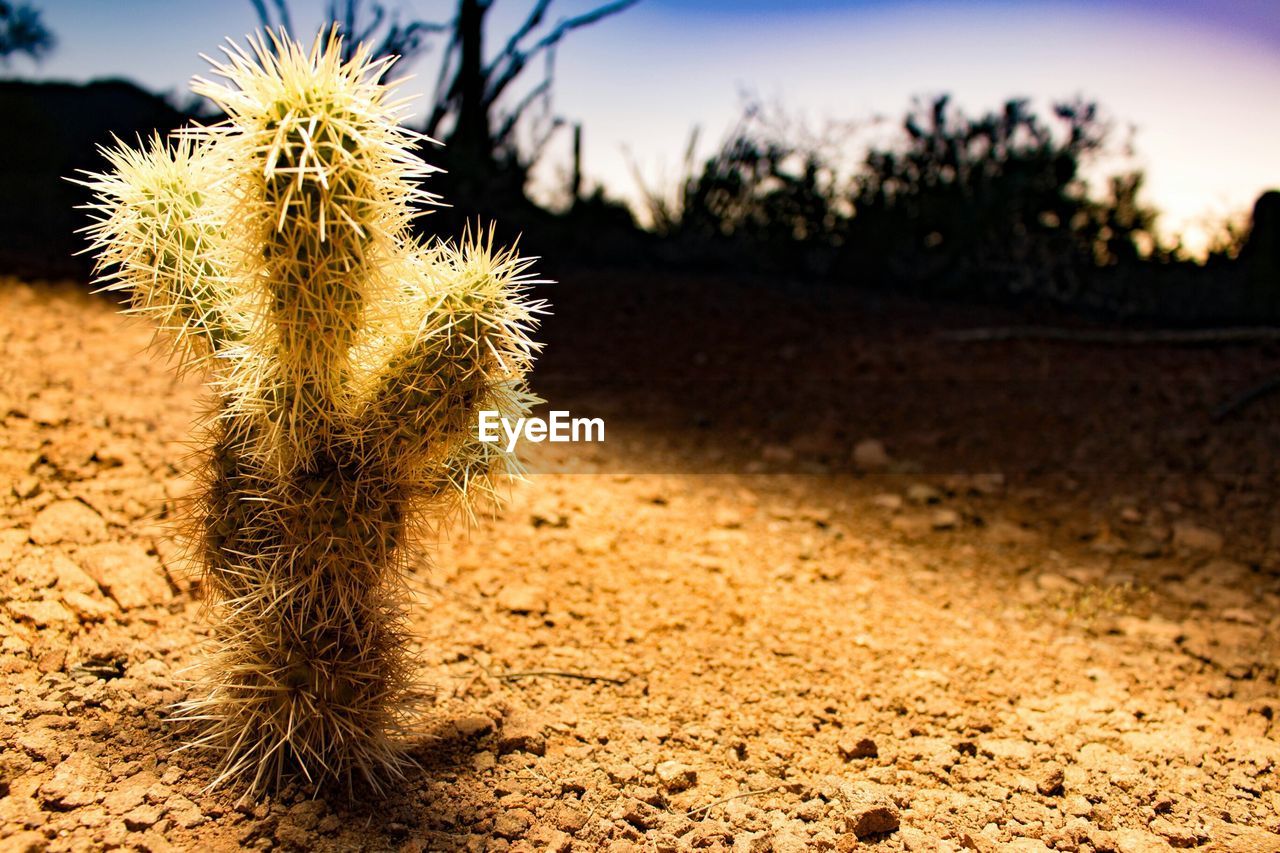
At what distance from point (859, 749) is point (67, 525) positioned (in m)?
2.00

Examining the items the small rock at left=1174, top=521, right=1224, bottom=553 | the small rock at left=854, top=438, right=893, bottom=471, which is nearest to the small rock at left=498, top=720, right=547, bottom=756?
the small rock at left=854, top=438, right=893, bottom=471

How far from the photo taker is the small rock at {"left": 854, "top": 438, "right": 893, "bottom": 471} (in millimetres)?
3791

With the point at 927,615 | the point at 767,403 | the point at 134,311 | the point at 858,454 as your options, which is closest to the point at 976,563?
the point at 927,615

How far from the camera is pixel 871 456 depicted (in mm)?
3854

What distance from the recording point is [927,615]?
275 cm

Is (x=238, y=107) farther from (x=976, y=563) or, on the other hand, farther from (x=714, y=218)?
(x=714, y=218)

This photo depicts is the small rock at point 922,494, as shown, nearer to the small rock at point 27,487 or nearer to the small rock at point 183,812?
the small rock at point 183,812

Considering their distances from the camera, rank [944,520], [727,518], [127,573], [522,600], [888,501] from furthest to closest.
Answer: [888,501], [944,520], [727,518], [522,600], [127,573]

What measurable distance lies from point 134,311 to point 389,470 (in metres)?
0.54

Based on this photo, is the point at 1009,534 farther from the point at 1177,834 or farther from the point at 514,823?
the point at 514,823

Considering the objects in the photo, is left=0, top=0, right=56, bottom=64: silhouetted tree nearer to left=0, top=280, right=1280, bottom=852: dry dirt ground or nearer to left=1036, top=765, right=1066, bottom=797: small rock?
left=0, top=280, right=1280, bottom=852: dry dirt ground

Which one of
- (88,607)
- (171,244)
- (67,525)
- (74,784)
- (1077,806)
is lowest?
(1077,806)

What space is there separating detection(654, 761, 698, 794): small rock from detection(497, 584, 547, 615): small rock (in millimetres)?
751

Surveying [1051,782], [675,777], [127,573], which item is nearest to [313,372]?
[675,777]
